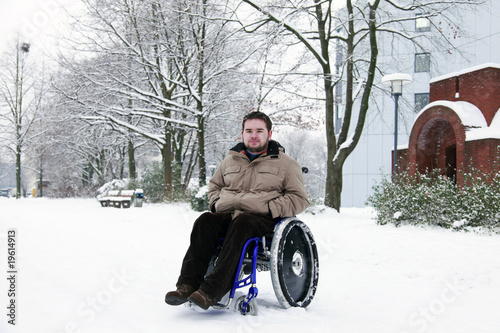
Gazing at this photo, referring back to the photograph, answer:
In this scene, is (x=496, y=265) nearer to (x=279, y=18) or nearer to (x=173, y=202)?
(x=279, y=18)

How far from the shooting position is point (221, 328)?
2.99 m

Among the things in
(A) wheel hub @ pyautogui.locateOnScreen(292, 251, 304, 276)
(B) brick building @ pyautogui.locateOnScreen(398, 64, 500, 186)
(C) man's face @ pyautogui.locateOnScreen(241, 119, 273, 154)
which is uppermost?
(B) brick building @ pyautogui.locateOnScreen(398, 64, 500, 186)

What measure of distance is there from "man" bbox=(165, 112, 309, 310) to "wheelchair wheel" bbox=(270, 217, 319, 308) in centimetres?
15

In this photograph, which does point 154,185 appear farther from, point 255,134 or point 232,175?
point 255,134

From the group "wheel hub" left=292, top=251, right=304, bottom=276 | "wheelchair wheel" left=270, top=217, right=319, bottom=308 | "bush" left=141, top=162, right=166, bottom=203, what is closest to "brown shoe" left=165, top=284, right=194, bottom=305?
"wheelchair wheel" left=270, top=217, right=319, bottom=308

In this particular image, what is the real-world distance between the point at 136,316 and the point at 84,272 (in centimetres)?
160

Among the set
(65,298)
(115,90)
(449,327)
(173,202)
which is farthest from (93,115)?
(449,327)

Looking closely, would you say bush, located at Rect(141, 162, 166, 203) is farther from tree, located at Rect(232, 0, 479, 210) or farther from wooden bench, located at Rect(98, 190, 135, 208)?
tree, located at Rect(232, 0, 479, 210)

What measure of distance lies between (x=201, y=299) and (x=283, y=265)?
0.83 meters

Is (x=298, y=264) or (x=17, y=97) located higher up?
(x=17, y=97)

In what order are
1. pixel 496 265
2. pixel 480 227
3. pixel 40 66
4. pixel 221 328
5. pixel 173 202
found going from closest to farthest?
pixel 221 328 < pixel 496 265 < pixel 480 227 < pixel 173 202 < pixel 40 66

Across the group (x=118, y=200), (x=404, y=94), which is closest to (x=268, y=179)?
(x=118, y=200)

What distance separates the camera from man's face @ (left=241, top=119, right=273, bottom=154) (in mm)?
3887

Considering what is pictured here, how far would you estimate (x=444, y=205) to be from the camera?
7.97m
